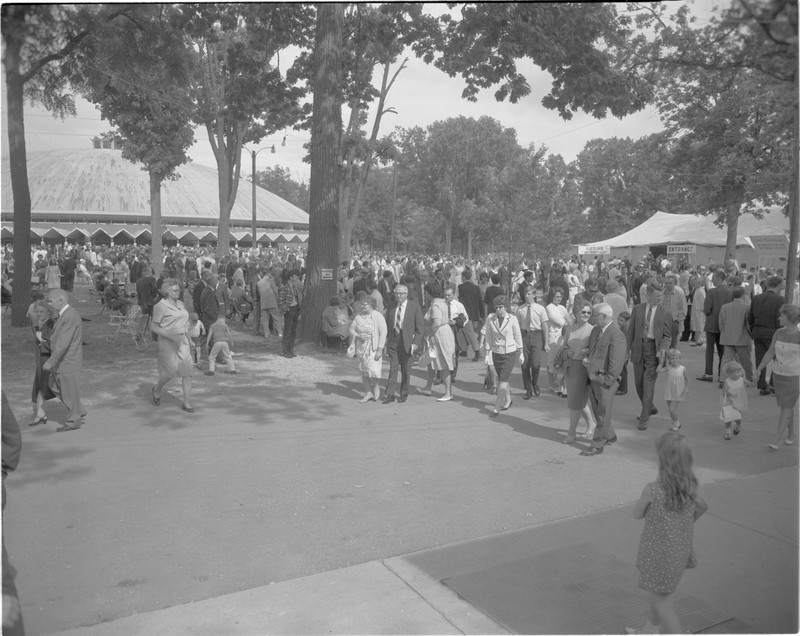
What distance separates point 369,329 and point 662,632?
659 centimetres

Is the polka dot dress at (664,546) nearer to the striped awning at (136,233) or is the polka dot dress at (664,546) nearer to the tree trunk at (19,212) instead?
the tree trunk at (19,212)

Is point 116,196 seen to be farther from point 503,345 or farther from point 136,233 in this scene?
point 503,345

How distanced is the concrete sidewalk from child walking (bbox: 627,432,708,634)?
0.38 m

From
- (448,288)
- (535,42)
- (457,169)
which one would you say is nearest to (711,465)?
(448,288)

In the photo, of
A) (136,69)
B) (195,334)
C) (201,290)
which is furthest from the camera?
(136,69)

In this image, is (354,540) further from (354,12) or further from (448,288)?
(354,12)

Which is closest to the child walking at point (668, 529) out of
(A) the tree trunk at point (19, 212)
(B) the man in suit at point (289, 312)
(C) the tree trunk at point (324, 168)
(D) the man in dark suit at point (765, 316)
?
(D) the man in dark suit at point (765, 316)

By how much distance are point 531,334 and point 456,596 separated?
20.4 ft

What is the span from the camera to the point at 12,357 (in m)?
13.1

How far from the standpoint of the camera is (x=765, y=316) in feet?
34.2

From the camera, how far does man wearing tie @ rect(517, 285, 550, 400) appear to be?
1012 centimetres

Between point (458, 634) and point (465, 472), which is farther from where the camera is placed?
point (465, 472)

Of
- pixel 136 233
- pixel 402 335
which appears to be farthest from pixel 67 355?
pixel 136 233

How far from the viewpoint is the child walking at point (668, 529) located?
3729mm
